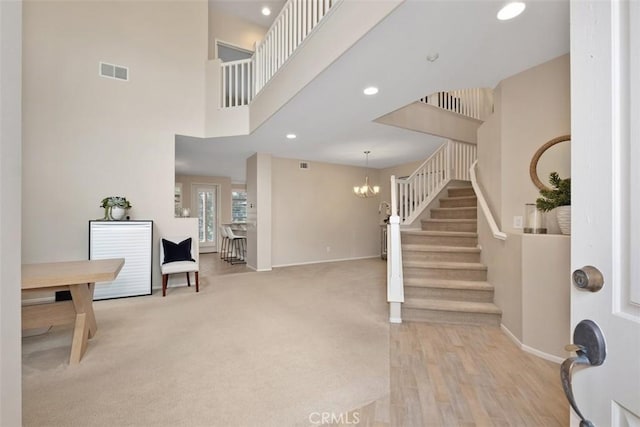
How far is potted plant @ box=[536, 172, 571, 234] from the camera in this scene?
2.22 meters

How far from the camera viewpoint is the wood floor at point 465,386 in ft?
5.40

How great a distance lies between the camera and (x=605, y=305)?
1.86 ft

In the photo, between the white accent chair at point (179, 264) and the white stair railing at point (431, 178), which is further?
the white stair railing at point (431, 178)

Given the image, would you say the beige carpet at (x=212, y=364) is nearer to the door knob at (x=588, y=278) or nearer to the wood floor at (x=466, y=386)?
the wood floor at (x=466, y=386)

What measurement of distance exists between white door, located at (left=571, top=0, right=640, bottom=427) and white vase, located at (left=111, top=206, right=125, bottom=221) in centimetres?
486

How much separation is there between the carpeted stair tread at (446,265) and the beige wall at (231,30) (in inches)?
218

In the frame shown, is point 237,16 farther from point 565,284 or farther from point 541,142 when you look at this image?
point 565,284

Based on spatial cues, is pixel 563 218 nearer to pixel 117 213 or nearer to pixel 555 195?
pixel 555 195

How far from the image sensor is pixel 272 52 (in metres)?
4.01

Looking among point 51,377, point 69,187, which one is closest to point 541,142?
point 51,377

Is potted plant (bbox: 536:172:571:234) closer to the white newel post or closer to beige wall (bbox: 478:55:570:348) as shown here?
beige wall (bbox: 478:55:570:348)

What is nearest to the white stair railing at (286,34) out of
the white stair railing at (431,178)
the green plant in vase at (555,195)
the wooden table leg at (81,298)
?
the green plant in vase at (555,195)
